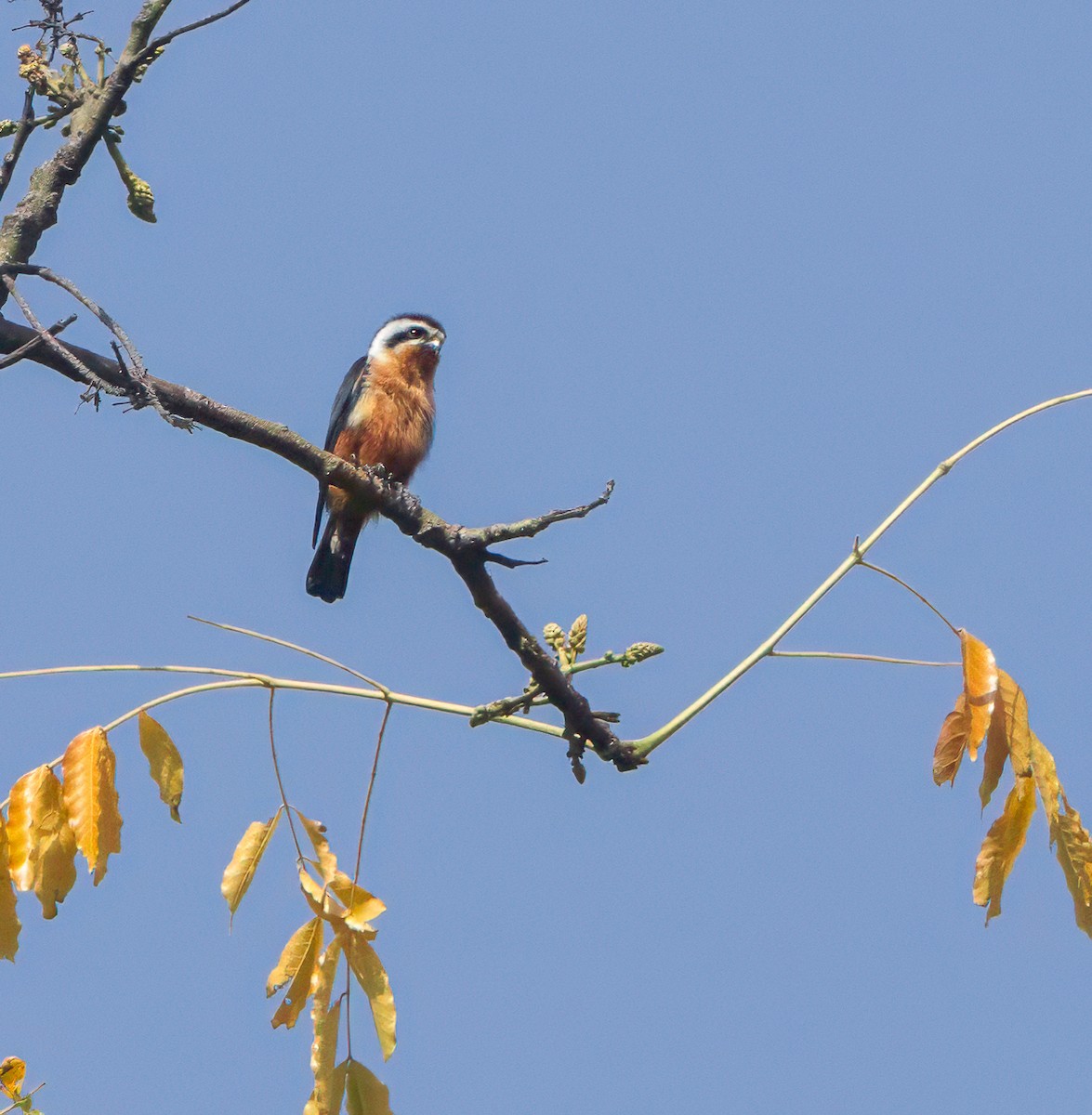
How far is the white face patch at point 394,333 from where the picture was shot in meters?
9.92

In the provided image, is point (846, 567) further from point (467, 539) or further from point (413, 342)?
point (413, 342)

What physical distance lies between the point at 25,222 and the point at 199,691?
162cm

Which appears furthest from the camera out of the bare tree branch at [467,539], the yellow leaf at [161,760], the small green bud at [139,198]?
the small green bud at [139,198]

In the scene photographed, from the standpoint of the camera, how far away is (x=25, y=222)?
4.23 metres

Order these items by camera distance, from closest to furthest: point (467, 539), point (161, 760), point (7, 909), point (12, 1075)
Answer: point (12, 1075), point (7, 909), point (161, 760), point (467, 539)

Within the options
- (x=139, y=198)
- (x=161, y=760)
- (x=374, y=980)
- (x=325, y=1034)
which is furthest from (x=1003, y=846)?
(x=139, y=198)

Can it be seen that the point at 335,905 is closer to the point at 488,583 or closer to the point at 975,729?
the point at 488,583

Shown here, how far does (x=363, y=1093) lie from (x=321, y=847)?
596 mm

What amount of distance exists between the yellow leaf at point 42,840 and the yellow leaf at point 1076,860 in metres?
2.50

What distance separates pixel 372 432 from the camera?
9.25 m

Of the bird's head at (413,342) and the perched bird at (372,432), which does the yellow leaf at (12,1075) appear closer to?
the perched bird at (372,432)

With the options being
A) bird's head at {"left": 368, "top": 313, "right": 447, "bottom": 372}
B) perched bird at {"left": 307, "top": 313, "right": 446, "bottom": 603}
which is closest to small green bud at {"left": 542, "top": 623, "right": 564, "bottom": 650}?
perched bird at {"left": 307, "top": 313, "right": 446, "bottom": 603}

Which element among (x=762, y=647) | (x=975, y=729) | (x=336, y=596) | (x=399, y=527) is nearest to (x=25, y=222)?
(x=399, y=527)

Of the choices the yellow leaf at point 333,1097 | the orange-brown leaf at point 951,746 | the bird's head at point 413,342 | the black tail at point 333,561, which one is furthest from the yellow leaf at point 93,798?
the bird's head at point 413,342
